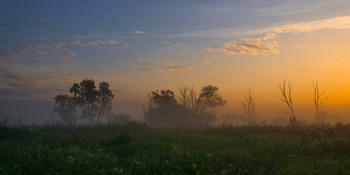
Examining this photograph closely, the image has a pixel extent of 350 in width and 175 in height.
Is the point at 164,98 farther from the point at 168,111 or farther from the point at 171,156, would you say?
the point at 171,156

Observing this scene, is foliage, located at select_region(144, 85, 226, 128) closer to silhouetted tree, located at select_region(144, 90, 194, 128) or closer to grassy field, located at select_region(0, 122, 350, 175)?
silhouetted tree, located at select_region(144, 90, 194, 128)

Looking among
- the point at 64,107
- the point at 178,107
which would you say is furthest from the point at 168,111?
the point at 64,107

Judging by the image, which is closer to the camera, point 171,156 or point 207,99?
point 171,156

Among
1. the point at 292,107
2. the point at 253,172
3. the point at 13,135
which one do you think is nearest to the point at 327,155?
the point at 253,172

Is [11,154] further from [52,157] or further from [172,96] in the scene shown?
[172,96]

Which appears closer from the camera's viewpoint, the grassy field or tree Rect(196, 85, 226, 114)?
the grassy field

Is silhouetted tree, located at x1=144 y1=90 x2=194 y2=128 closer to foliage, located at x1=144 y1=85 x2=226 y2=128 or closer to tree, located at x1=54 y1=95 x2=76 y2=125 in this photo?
foliage, located at x1=144 y1=85 x2=226 y2=128

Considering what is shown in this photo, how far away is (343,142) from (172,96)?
146 feet

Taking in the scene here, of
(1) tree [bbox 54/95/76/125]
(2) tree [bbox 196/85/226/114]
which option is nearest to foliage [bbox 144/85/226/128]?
(2) tree [bbox 196/85/226/114]

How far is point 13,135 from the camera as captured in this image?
1399 centimetres

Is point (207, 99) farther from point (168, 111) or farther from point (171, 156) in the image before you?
point (171, 156)

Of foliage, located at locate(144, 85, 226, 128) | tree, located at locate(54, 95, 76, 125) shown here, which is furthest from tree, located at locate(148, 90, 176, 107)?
tree, located at locate(54, 95, 76, 125)

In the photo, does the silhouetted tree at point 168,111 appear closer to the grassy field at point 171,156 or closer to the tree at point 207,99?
the tree at point 207,99

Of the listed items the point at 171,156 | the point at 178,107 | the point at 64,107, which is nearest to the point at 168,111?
the point at 178,107
